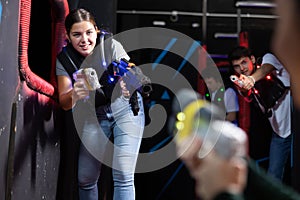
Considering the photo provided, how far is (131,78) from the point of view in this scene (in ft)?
7.72

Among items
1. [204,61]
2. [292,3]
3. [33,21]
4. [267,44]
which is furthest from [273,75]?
[292,3]

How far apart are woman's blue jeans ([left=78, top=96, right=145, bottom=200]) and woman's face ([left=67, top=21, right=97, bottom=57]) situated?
27cm

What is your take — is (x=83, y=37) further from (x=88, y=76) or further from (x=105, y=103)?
(x=105, y=103)

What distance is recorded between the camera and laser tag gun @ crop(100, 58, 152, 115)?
235 centimetres

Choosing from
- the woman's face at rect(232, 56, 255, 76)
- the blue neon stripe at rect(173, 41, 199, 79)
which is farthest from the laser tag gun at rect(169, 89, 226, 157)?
the blue neon stripe at rect(173, 41, 199, 79)

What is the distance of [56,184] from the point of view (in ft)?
8.32

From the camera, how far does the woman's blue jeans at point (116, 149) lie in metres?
2.39

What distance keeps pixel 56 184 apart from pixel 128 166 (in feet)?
1.29

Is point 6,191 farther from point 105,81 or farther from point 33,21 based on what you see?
point 33,21

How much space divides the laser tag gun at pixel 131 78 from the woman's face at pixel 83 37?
13cm

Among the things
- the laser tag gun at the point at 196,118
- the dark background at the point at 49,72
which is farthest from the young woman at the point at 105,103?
the laser tag gun at the point at 196,118

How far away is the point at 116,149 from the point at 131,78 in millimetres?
339

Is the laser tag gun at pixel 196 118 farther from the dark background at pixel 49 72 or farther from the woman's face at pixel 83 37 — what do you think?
the woman's face at pixel 83 37

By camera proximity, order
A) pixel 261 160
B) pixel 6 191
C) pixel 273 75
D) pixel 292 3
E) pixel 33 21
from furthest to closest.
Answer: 1. pixel 261 160
2. pixel 273 75
3. pixel 33 21
4. pixel 6 191
5. pixel 292 3
